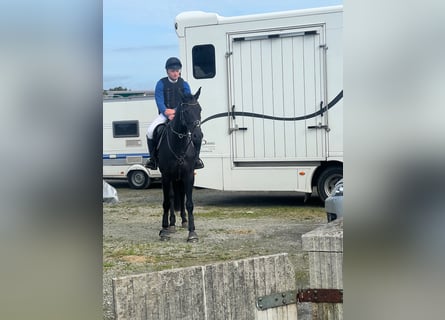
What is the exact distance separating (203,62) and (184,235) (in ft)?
2.48

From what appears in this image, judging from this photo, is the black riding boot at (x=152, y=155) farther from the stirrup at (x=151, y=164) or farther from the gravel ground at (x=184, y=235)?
the gravel ground at (x=184, y=235)

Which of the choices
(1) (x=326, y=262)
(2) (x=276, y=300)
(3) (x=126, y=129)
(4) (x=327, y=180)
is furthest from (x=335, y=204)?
(3) (x=126, y=129)

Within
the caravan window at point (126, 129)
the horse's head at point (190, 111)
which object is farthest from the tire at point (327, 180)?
the caravan window at point (126, 129)

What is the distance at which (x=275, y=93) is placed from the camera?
2.33 metres

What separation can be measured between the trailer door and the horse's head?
10.2 inches

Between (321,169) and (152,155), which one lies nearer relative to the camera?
(152,155)

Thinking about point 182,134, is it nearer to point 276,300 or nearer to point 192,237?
point 192,237

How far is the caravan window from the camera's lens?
9.00ft

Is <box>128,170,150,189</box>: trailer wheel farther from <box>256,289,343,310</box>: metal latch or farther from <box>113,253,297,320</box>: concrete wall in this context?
<box>256,289,343,310</box>: metal latch

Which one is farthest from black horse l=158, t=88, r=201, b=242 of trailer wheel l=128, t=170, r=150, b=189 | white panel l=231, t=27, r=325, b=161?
white panel l=231, t=27, r=325, b=161

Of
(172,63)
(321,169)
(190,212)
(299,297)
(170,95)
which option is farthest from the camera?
(321,169)

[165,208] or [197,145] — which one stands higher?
[197,145]

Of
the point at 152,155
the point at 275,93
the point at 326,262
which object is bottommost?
the point at 326,262
